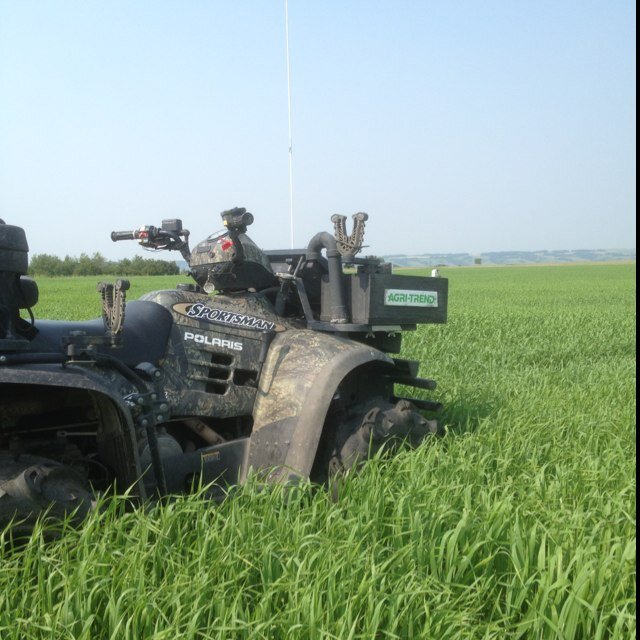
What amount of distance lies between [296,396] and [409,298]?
0.92 m

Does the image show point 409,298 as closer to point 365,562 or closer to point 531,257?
point 365,562

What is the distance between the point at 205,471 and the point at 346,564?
1102 millimetres

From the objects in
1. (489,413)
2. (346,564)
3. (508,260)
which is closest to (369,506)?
(346,564)

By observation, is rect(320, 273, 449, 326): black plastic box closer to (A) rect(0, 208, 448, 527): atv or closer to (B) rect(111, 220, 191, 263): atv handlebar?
(A) rect(0, 208, 448, 527): atv

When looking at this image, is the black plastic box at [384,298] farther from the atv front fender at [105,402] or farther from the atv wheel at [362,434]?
the atv front fender at [105,402]

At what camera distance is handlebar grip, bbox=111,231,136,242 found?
3.80 metres

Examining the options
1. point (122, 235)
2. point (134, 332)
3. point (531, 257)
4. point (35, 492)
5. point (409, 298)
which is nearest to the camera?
point (35, 492)

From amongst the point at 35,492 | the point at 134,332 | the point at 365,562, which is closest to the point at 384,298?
the point at 134,332

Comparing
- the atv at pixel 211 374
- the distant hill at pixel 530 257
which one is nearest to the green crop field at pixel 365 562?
the atv at pixel 211 374

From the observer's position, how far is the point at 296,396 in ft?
11.6

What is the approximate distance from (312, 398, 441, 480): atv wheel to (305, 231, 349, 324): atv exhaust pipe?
46 centimetres

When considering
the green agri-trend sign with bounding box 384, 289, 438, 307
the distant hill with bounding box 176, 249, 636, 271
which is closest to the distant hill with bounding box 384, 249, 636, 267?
the distant hill with bounding box 176, 249, 636, 271

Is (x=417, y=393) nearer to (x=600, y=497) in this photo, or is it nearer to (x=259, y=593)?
(x=600, y=497)

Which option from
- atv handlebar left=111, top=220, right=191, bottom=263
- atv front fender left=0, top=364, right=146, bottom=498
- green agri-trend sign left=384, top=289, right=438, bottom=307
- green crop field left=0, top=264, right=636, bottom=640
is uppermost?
atv handlebar left=111, top=220, right=191, bottom=263
